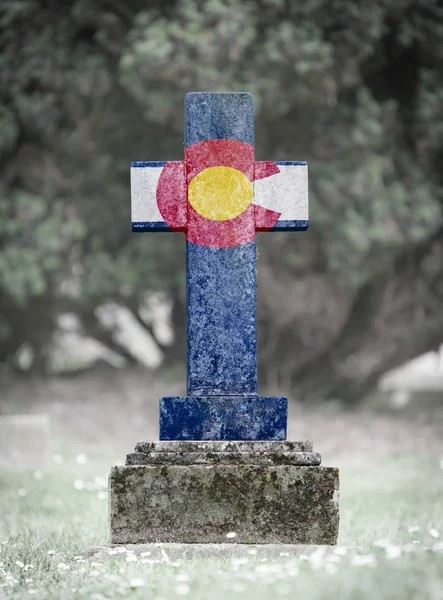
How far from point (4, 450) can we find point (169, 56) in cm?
494

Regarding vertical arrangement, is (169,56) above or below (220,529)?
above

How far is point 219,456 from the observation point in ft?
12.7

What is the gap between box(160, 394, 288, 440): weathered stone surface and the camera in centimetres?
404

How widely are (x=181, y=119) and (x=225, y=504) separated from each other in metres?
6.44

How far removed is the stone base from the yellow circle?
1366mm

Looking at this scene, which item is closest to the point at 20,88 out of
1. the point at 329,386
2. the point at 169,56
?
the point at 169,56

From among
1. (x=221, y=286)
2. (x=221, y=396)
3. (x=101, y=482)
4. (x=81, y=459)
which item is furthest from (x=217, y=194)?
(x=81, y=459)

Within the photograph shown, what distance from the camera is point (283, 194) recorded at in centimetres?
432

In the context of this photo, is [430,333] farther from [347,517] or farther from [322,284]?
[347,517]

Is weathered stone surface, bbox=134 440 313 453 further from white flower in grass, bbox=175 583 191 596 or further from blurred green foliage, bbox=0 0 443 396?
blurred green foliage, bbox=0 0 443 396

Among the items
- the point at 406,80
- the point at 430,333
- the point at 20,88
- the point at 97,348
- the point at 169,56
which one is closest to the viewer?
the point at 169,56

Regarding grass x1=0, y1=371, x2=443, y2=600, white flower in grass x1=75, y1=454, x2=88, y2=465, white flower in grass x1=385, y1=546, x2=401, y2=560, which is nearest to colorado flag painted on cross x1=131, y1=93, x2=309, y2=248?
grass x1=0, y1=371, x2=443, y2=600

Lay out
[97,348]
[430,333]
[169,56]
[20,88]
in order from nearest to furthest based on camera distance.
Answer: [169,56] < [20,88] < [430,333] < [97,348]

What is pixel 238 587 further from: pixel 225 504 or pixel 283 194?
pixel 283 194
